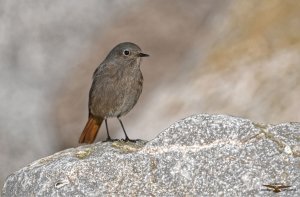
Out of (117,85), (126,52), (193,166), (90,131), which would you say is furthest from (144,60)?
(193,166)

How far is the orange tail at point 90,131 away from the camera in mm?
10312

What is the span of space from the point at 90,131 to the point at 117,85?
0.77 metres

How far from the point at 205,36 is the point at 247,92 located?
1815mm

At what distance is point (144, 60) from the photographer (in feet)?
43.8

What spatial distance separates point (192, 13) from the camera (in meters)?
13.5

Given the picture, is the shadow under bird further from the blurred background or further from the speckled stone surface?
the speckled stone surface

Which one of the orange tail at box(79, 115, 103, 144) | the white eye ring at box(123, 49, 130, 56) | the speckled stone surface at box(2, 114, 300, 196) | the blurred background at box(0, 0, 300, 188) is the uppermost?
the blurred background at box(0, 0, 300, 188)

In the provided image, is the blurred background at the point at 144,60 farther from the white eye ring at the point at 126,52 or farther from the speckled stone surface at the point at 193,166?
the speckled stone surface at the point at 193,166

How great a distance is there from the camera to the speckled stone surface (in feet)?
21.0

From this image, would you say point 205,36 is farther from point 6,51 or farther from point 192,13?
point 6,51

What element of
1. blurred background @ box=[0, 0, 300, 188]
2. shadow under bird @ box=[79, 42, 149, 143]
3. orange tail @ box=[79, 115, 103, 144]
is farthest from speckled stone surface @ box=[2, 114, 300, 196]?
blurred background @ box=[0, 0, 300, 188]

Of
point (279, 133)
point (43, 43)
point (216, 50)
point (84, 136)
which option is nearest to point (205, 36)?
point (216, 50)

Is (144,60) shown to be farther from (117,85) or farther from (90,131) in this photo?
(117,85)

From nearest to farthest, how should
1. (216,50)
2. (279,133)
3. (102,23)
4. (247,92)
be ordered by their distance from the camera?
(279,133) < (247,92) < (216,50) < (102,23)
